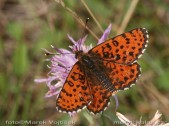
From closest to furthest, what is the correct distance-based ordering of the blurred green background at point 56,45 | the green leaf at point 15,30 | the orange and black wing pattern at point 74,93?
the orange and black wing pattern at point 74,93 < the blurred green background at point 56,45 < the green leaf at point 15,30

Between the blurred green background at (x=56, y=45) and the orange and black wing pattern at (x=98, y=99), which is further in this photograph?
the blurred green background at (x=56, y=45)

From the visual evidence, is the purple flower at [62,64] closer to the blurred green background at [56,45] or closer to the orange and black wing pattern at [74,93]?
the orange and black wing pattern at [74,93]

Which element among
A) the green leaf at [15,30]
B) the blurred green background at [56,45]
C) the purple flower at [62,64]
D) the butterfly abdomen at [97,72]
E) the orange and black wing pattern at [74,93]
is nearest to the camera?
the orange and black wing pattern at [74,93]

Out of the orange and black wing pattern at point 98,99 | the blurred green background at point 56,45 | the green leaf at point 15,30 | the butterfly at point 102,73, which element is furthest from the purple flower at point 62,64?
the green leaf at point 15,30

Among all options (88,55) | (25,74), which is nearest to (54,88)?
A: (88,55)

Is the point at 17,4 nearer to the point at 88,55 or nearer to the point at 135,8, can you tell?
the point at 135,8

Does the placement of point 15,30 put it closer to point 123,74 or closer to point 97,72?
point 97,72

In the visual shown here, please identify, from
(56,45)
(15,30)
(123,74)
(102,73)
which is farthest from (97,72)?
(15,30)

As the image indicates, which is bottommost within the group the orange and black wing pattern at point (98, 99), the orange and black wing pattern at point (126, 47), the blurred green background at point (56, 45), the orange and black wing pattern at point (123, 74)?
the orange and black wing pattern at point (98, 99)
